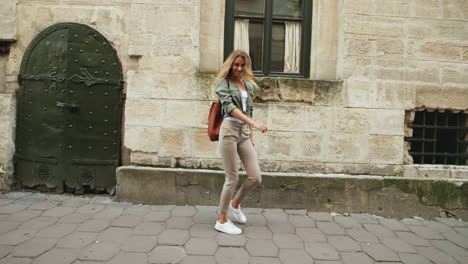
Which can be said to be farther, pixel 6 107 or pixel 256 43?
pixel 256 43

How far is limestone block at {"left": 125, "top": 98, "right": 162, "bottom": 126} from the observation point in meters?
4.30

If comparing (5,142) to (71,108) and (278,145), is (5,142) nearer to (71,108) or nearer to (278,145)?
(71,108)

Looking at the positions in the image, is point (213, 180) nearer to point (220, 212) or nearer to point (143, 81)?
point (220, 212)

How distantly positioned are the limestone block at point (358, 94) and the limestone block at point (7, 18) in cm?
475

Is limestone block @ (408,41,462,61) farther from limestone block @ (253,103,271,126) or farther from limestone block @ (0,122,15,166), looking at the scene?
limestone block @ (0,122,15,166)

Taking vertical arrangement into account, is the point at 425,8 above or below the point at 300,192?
A: above

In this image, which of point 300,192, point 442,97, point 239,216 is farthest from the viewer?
point 442,97

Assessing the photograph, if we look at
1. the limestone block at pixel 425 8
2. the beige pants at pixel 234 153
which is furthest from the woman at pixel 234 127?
the limestone block at pixel 425 8

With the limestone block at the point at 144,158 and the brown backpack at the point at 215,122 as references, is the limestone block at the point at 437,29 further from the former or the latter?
the limestone block at the point at 144,158

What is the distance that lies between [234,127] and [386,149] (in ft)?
7.98

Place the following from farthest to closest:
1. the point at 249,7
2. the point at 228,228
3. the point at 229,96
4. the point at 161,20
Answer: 1. the point at 249,7
2. the point at 161,20
3. the point at 228,228
4. the point at 229,96

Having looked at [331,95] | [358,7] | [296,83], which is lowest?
[331,95]

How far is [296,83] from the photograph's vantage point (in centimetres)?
437

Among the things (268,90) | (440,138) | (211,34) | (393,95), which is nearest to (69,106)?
(211,34)
